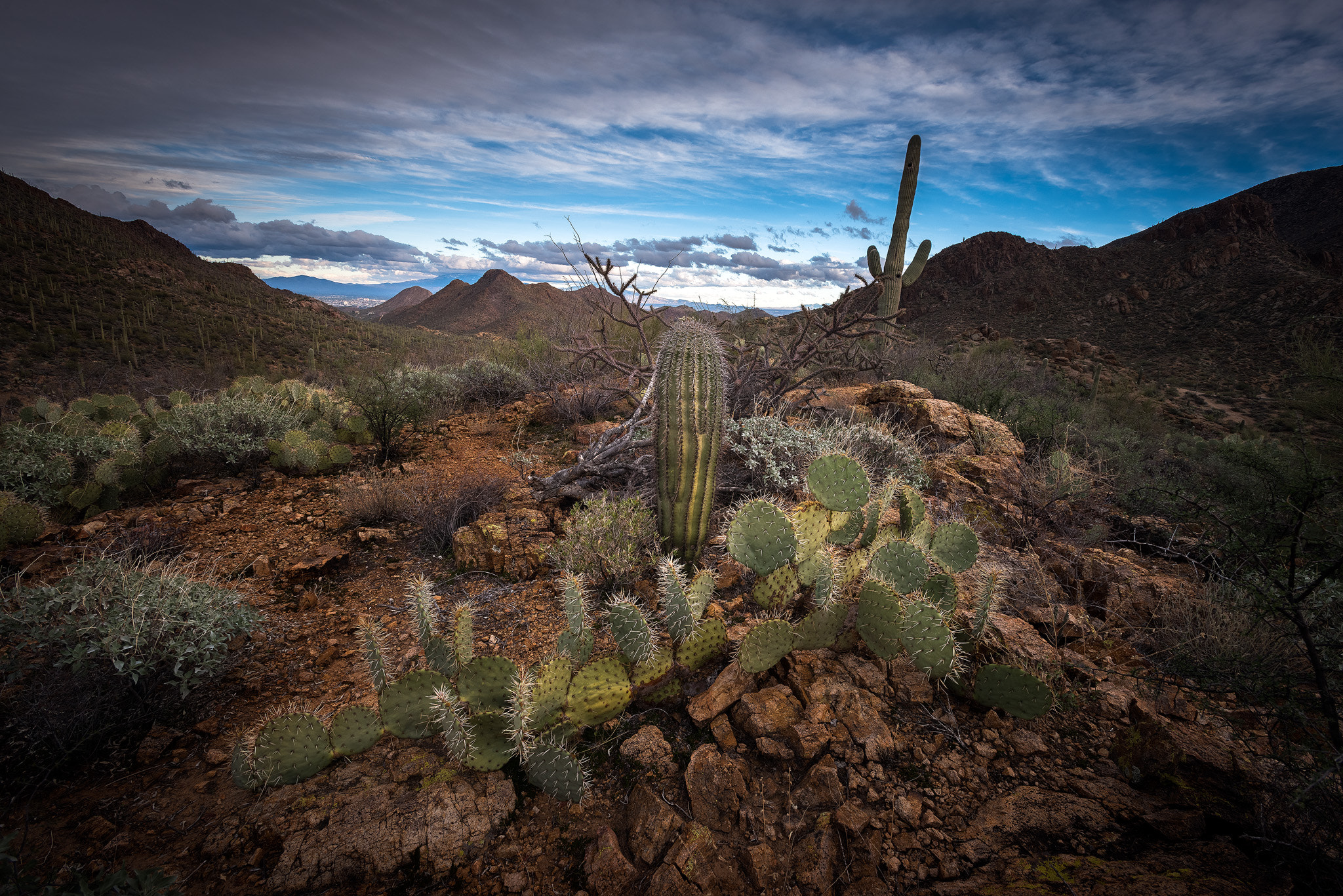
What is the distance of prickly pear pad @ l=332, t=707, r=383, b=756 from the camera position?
2.21m

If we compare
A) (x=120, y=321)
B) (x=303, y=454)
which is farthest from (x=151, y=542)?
(x=120, y=321)

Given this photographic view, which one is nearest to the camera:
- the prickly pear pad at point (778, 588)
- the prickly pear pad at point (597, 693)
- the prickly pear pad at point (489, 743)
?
the prickly pear pad at point (489, 743)

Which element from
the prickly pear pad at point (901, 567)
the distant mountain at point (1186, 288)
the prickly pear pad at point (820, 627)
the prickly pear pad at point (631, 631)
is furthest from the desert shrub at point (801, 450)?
the distant mountain at point (1186, 288)

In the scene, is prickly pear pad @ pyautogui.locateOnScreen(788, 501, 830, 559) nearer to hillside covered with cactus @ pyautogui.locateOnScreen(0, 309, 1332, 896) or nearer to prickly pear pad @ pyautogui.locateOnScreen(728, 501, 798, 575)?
hillside covered with cactus @ pyautogui.locateOnScreen(0, 309, 1332, 896)

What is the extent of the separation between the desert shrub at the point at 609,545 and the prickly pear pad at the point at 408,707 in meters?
1.28

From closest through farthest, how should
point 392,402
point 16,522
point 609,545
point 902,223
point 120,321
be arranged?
1. point 609,545
2. point 16,522
3. point 392,402
4. point 902,223
5. point 120,321

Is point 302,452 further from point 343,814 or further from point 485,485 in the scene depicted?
point 343,814

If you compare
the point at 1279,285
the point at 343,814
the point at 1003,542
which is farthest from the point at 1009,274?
the point at 343,814

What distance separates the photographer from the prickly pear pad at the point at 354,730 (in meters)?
2.21

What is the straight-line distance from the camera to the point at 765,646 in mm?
2521

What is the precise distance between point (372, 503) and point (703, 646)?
12.0ft

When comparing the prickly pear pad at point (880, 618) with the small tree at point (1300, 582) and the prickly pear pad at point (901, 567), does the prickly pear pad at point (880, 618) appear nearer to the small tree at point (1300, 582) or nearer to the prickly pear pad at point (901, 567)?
the prickly pear pad at point (901, 567)

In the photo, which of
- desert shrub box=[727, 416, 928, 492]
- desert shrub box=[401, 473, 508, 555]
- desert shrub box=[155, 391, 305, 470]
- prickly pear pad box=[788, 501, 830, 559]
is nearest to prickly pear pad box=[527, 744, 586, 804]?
prickly pear pad box=[788, 501, 830, 559]

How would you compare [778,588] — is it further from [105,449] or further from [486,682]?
[105,449]
